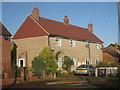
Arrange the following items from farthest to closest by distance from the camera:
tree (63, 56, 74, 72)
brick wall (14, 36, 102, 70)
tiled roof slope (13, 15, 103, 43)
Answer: tiled roof slope (13, 15, 103, 43), tree (63, 56, 74, 72), brick wall (14, 36, 102, 70)

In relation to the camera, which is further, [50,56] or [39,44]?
[39,44]

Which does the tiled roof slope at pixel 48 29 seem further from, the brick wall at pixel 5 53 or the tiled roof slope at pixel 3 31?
the brick wall at pixel 5 53

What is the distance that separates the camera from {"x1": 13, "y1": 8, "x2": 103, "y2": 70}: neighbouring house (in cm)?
3253

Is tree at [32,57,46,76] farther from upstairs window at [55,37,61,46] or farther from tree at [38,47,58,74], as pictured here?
upstairs window at [55,37,61,46]

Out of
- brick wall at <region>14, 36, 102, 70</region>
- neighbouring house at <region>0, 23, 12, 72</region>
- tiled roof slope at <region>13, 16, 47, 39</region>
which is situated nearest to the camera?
neighbouring house at <region>0, 23, 12, 72</region>

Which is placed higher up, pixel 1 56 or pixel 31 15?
pixel 31 15

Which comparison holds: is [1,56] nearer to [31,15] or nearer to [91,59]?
[31,15]

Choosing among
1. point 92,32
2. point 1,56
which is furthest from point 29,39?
point 92,32

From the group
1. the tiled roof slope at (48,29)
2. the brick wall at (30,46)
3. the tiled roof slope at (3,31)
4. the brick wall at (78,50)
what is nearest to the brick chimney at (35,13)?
the tiled roof slope at (48,29)

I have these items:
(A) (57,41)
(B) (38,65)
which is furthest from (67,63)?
(B) (38,65)

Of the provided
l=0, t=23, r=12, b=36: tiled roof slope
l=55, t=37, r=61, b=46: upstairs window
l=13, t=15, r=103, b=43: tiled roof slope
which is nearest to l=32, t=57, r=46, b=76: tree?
l=0, t=23, r=12, b=36: tiled roof slope

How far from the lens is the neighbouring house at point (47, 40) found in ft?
107

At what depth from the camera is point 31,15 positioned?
3509 cm

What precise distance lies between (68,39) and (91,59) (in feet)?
26.1
